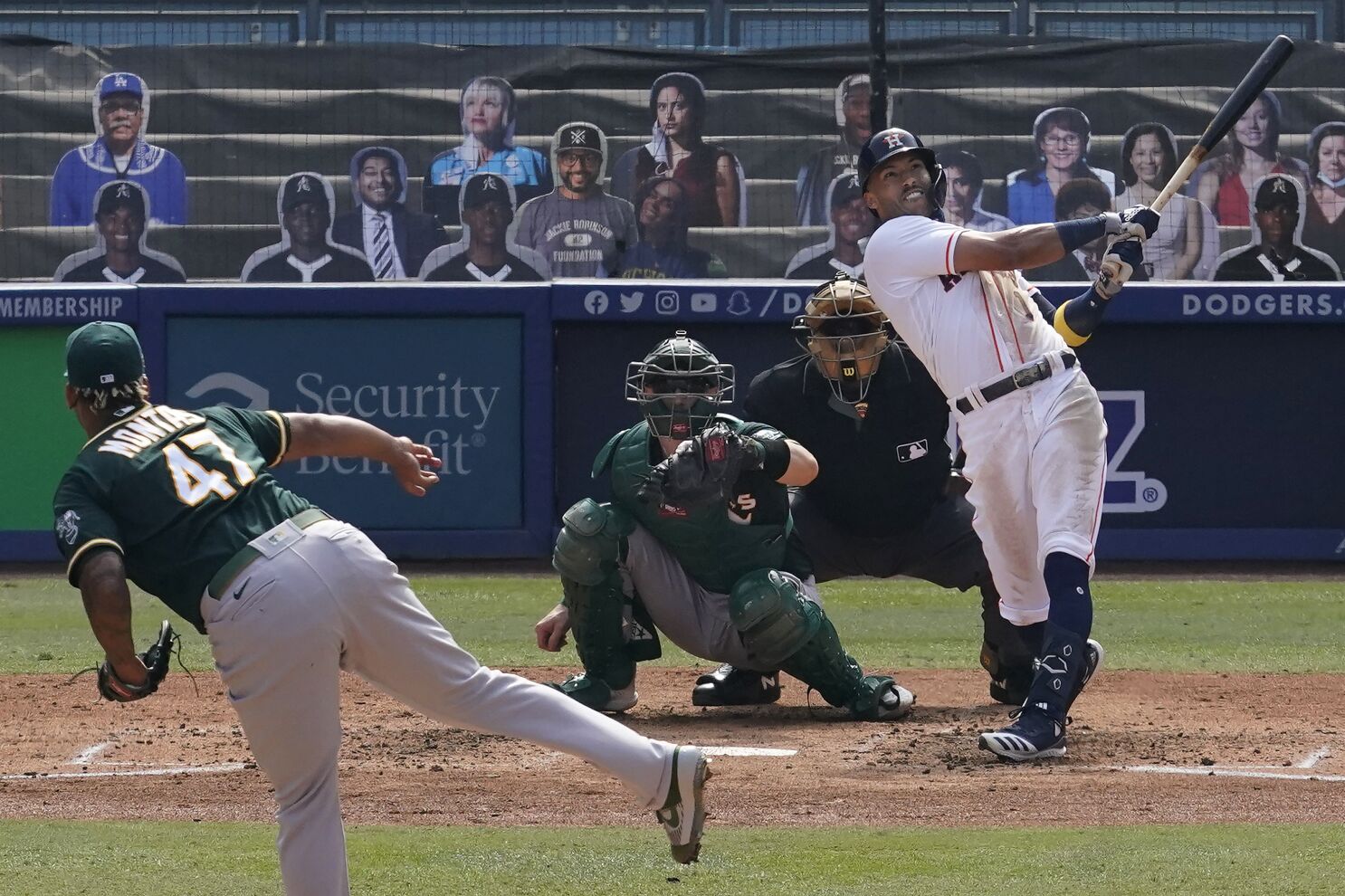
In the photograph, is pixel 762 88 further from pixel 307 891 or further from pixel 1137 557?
pixel 307 891

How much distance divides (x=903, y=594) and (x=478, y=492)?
93.3 inches

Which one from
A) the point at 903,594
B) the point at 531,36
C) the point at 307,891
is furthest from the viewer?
the point at 531,36

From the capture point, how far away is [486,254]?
10.7 m

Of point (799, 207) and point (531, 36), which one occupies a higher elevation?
point (531, 36)

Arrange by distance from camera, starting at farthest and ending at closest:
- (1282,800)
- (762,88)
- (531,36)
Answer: (531,36) < (762,88) < (1282,800)

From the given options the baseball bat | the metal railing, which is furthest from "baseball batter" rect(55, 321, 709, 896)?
the metal railing

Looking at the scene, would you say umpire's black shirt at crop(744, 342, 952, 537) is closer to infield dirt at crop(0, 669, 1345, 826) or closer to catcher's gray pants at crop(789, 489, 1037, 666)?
catcher's gray pants at crop(789, 489, 1037, 666)

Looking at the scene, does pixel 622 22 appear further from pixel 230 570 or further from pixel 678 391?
pixel 230 570

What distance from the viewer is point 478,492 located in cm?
968

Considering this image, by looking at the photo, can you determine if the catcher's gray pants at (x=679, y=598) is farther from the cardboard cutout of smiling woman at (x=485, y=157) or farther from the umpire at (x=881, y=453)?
the cardboard cutout of smiling woman at (x=485, y=157)

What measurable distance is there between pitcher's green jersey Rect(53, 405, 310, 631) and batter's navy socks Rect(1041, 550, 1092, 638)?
2.22 m

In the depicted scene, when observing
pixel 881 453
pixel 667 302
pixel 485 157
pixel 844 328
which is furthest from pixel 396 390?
pixel 844 328

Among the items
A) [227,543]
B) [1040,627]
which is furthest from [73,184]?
[227,543]

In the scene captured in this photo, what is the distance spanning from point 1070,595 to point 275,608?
2351mm
